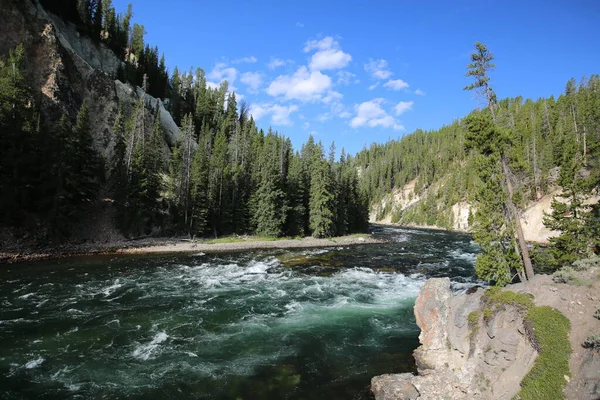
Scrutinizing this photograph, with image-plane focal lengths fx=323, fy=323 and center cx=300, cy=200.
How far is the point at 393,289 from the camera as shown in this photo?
27.0m

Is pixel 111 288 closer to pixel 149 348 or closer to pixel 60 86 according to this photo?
pixel 149 348

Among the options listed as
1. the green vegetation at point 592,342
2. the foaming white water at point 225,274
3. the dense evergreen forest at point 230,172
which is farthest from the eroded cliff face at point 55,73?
the green vegetation at point 592,342

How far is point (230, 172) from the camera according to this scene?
225ft

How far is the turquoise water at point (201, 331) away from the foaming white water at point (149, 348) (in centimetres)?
9

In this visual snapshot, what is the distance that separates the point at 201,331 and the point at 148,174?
43.0m

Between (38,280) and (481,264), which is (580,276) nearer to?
(481,264)

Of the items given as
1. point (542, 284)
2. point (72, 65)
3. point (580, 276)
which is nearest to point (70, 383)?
point (542, 284)

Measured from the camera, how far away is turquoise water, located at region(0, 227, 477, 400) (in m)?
12.8

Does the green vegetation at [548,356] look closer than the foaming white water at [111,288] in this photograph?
Yes

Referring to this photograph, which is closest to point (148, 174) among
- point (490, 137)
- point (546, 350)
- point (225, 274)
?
point (225, 274)

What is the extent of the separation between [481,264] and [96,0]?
10333 centimetres

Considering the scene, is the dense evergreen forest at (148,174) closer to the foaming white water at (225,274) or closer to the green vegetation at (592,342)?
the foaming white water at (225,274)

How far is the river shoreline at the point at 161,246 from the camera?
3691cm

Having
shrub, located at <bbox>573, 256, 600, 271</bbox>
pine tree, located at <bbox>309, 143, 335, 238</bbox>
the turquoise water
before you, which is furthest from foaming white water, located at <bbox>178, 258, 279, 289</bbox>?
pine tree, located at <bbox>309, 143, 335, 238</bbox>
